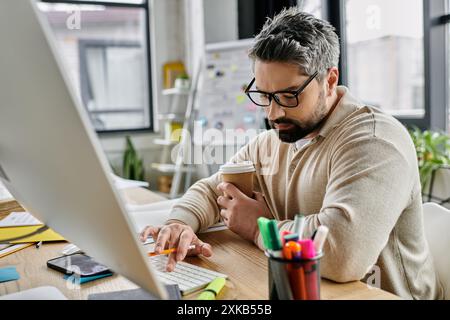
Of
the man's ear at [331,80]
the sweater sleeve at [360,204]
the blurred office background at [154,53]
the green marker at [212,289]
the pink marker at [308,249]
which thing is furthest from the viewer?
the blurred office background at [154,53]

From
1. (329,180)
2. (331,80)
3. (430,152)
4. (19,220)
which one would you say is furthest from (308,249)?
(430,152)

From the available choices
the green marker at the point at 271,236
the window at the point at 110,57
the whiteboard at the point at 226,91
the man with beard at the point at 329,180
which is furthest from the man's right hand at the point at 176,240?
the window at the point at 110,57

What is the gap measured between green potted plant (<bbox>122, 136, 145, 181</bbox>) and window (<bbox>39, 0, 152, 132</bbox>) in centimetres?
32

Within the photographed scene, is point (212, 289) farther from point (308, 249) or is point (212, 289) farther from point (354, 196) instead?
point (354, 196)

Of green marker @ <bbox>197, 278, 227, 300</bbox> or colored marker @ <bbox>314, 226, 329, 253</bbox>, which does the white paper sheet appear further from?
colored marker @ <bbox>314, 226, 329, 253</bbox>

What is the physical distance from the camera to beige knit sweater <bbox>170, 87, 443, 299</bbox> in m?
0.94

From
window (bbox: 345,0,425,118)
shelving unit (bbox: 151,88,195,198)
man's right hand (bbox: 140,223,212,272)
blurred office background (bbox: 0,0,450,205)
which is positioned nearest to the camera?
man's right hand (bbox: 140,223,212,272)

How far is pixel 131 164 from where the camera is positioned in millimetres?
5086

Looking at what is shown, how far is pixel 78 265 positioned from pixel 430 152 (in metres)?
2.33

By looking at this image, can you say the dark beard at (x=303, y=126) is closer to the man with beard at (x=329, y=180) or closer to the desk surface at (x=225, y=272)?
the man with beard at (x=329, y=180)

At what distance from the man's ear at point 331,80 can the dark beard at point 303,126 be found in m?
0.05

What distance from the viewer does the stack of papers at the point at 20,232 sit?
3.82 feet

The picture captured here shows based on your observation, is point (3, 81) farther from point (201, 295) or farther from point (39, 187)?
point (201, 295)

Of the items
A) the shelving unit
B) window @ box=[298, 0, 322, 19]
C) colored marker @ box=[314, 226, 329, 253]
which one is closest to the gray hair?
colored marker @ box=[314, 226, 329, 253]
